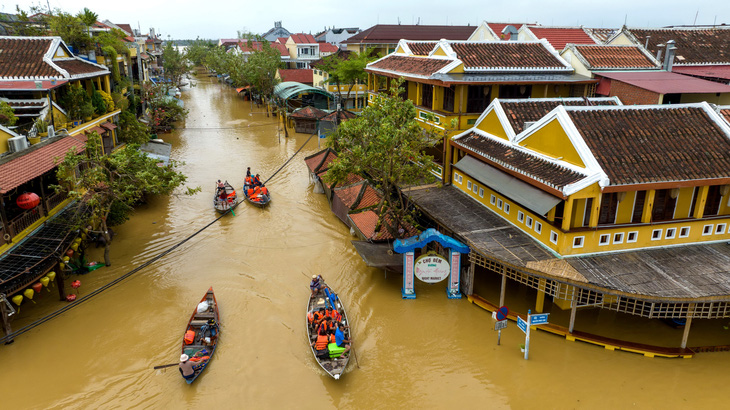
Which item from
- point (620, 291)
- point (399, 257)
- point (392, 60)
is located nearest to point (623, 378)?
point (620, 291)

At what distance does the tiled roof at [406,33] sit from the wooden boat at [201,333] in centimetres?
5143

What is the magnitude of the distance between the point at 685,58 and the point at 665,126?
1581 centimetres

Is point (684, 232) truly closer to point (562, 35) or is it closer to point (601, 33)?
point (562, 35)

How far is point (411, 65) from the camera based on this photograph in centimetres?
2661

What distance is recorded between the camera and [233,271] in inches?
824

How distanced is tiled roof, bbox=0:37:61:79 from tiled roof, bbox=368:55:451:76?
17064 mm

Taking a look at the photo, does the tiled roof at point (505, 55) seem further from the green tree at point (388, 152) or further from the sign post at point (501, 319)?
the sign post at point (501, 319)

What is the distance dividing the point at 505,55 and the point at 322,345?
17619mm

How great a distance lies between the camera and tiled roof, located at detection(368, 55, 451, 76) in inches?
939

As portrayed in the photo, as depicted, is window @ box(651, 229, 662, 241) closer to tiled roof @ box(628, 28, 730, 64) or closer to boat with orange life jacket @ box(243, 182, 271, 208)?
tiled roof @ box(628, 28, 730, 64)

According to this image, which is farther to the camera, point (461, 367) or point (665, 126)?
point (665, 126)

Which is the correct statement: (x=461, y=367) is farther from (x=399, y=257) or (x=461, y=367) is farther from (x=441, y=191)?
(x=441, y=191)

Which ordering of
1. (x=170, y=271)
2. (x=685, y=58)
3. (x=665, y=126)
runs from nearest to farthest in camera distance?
1. (x=665, y=126)
2. (x=170, y=271)
3. (x=685, y=58)

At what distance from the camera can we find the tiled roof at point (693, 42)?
2869cm
